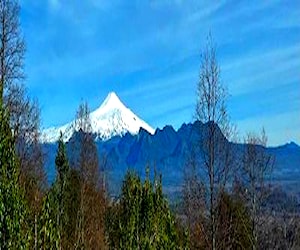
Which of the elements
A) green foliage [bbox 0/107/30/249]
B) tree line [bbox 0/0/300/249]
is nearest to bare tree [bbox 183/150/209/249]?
tree line [bbox 0/0/300/249]

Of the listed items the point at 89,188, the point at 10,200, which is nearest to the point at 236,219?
the point at 89,188

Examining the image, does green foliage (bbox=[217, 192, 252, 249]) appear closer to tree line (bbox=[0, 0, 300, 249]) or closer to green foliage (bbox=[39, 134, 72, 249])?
tree line (bbox=[0, 0, 300, 249])

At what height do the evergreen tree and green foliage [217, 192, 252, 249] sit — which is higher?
the evergreen tree

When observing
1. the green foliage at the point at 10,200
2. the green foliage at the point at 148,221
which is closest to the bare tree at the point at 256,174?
the green foliage at the point at 148,221

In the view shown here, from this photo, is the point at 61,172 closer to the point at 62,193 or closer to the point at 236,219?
the point at 62,193

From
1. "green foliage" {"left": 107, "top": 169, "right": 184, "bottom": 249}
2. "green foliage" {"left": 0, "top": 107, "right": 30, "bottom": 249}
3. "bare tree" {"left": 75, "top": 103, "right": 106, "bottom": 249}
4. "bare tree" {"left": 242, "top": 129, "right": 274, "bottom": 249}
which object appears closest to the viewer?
"green foliage" {"left": 0, "top": 107, "right": 30, "bottom": 249}

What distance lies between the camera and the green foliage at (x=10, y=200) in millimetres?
12891

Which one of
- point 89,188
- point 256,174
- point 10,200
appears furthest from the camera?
point 89,188

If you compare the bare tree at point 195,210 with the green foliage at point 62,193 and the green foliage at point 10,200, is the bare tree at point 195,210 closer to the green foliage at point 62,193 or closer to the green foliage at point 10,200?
the green foliage at point 62,193

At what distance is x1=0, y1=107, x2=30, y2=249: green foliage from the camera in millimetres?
12891

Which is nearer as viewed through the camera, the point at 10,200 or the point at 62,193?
the point at 10,200

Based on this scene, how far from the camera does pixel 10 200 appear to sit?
515 inches

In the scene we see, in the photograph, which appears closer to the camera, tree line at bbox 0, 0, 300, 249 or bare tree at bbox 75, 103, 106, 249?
tree line at bbox 0, 0, 300, 249

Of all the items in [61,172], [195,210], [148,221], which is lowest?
[148,221]
